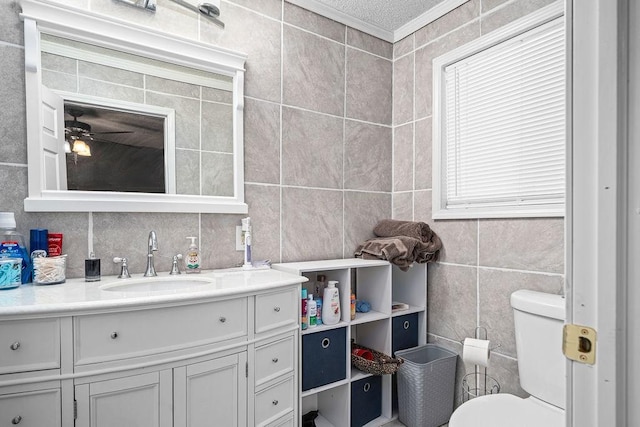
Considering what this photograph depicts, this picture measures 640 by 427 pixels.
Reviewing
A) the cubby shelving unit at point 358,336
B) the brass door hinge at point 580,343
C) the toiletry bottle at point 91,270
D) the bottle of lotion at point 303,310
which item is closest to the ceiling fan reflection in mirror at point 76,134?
the toiletry bottle at point 91,270

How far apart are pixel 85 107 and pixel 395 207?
1815 millimetres

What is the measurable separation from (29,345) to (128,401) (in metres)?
0.33

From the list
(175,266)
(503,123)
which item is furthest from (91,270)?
(503,123)

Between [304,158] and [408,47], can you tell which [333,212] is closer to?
[304,158]

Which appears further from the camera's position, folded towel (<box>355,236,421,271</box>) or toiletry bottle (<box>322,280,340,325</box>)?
folded towel (<box>355,236,421,271</box>)

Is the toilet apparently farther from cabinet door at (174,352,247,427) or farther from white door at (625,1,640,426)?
white door at (625,1,640,426)

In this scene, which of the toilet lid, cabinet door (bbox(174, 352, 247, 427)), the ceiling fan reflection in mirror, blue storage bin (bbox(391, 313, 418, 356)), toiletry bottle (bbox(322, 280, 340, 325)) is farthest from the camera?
blue storage bin (bbox(391, 313, 418, 356))

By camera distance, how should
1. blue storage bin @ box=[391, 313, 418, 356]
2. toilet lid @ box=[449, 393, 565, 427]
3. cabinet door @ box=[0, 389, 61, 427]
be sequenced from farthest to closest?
blue storage bin @ box=[391, 313, 418, 356]
toilet lid @ box=[449, 393, 565, 427]
cabinet door @ box=[0, 389, 61, 427]

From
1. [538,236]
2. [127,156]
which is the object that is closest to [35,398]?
[127,156]

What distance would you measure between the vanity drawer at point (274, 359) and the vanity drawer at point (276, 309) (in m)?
0.08

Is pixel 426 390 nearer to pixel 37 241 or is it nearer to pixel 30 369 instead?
pixel 30 369

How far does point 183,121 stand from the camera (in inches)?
67.3

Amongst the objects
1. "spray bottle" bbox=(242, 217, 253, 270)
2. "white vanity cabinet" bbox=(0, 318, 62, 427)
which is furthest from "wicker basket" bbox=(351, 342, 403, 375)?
"white vanity cabinet" bbox=(0, 318, 62, 427)

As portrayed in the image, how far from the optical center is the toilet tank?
142 cm
